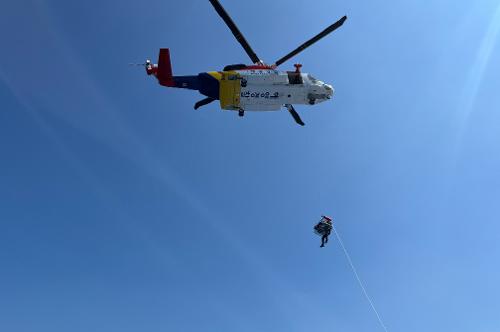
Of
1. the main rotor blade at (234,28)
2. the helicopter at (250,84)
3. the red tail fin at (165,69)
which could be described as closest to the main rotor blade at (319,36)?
the helicopter at (250,84)

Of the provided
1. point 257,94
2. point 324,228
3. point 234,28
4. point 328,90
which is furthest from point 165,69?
point 324,228

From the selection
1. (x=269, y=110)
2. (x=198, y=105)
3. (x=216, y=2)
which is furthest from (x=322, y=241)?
(x=216, y=2)

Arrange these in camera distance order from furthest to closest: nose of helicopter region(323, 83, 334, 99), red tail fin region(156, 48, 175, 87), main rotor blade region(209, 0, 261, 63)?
nose of helicopter region(323, 83, 334, 99), red tail fin region(156, 48, 175, 87), main rotor blade region(209, 0, 261, 63)

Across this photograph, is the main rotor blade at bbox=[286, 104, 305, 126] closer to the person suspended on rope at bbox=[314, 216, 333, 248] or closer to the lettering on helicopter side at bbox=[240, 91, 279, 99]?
the lettering on helicopter side at bbox=[240, 91, 279, 99]

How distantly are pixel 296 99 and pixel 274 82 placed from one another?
2.38m

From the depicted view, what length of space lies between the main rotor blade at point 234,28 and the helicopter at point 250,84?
0.08 metres

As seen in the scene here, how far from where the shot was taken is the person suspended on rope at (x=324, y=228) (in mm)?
37250

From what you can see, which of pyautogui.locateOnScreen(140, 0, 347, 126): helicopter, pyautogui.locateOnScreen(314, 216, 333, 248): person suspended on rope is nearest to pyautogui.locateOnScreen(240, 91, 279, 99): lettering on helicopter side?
pyautogui.locateOnScreen(140, 0, 347, 126): helicopter

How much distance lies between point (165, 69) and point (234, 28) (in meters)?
6.95

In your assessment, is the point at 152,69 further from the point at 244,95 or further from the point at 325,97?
the point at 325,97

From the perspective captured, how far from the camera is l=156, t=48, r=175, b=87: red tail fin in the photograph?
110ft

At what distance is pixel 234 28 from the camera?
31141 millimetres

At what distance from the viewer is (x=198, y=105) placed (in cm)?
3481

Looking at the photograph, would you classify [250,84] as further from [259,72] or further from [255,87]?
[259,72]
